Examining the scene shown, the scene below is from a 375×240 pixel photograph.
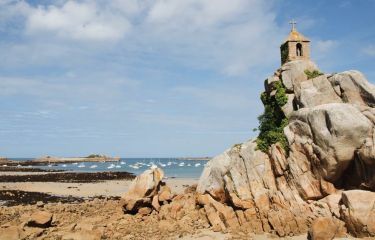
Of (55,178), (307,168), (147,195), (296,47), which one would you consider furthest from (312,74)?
(55,178)

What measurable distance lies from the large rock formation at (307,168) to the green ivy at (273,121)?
388 millimetres

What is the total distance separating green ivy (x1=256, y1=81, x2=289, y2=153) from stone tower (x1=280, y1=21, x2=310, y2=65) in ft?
12.2

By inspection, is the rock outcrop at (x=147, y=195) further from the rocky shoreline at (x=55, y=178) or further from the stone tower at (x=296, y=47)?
the rocky shoreline at (x=55, y=178)

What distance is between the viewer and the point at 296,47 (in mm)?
30641

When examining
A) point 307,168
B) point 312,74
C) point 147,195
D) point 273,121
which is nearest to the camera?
point 307,168

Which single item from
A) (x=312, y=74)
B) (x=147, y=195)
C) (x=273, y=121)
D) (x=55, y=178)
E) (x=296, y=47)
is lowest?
(x=55, y=178)

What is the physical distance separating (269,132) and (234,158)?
122 inches

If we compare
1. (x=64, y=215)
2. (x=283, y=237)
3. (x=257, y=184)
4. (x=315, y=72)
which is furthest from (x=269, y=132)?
(x=64, y=215)

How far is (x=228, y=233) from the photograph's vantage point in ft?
A: 76.8

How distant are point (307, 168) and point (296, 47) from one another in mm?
11698

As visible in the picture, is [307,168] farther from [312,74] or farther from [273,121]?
[312,74]

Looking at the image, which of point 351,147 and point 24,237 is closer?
point 351,147

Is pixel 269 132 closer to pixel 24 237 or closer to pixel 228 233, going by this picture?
pixel 228 233

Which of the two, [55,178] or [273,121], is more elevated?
[273,121]
